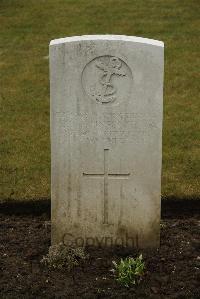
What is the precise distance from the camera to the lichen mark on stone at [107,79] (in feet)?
17.6

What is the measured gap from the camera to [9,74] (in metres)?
11.7

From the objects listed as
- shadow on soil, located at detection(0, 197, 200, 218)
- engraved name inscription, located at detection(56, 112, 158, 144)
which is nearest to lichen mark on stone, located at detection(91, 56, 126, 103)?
engraved name inscription, located at detection(56, 112, 158, 144)

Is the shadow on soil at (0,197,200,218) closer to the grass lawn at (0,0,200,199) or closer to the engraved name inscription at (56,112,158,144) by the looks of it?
the grass lawn at (0,0,200,199)

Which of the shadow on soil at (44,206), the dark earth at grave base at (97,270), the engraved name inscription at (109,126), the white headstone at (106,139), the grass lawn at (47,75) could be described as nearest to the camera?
the dark earth at grave base at (97,270)

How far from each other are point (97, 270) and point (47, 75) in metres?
6.49

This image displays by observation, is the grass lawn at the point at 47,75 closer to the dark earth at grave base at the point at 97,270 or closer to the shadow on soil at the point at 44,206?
the shadow on soil at the point at 44,206

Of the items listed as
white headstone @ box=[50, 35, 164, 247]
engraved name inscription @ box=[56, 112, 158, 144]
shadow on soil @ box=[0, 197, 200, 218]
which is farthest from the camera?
shadow on soil @ box=[0, 197, 200, 218]

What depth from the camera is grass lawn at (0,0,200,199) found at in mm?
7598

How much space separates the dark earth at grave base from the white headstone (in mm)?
213

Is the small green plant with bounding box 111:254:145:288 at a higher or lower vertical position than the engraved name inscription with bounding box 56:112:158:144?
lower

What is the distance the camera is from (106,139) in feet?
18.2

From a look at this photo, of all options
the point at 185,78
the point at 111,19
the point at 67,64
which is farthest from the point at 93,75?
the point at 111,19

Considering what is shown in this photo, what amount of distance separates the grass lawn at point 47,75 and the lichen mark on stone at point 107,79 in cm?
194

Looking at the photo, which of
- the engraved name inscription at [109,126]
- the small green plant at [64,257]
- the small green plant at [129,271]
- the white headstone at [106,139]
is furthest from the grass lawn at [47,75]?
the small green plant at [129,271]
